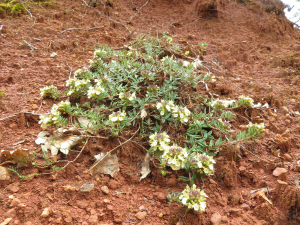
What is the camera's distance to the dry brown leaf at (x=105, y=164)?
6.05 ft

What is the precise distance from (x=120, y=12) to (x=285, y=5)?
5.66m

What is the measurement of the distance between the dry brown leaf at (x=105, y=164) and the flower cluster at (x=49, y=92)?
1.14m

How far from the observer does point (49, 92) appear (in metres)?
2.52

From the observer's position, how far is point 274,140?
2297 millimetres

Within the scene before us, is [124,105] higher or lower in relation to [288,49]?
lower

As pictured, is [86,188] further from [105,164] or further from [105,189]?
[105,164]

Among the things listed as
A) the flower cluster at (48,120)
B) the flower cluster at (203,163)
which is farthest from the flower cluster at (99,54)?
the flower cluster at (203,163)

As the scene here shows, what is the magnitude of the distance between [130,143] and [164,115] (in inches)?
19.4

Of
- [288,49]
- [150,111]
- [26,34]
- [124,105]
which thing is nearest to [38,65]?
[26,34]

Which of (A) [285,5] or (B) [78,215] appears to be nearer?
(B) [78,215]

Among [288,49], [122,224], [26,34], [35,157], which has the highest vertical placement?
[288,49]

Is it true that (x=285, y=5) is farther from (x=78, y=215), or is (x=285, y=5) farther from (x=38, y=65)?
(x=78, y=215)

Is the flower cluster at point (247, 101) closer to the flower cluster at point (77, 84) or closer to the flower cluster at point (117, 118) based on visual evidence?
the flower cluster at point (117, 118)

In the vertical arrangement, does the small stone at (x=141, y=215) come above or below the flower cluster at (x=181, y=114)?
below
